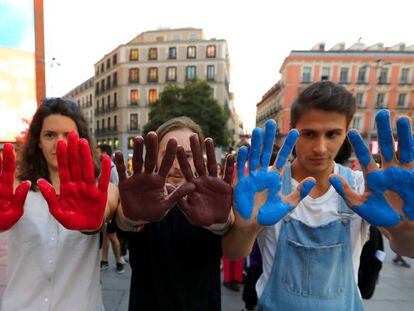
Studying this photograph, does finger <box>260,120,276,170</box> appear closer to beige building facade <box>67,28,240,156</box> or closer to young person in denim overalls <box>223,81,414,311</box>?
young person in denim overalls <box>223,81,414,311</box>

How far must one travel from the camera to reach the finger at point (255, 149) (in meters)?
0.91

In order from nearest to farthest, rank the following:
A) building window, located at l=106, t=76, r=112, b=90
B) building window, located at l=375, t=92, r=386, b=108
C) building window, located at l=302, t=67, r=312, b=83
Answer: building window, located at l=375, t=92, r=386, b=108, building window, located at l=302, t=67, r=312, b=83, building window, located at l=106, t=76, r=112, b=90

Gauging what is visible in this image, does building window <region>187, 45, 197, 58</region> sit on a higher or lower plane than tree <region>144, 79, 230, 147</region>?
higher

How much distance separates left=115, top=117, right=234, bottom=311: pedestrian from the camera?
2.83 feet

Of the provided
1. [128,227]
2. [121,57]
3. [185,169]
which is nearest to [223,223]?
[185,169]

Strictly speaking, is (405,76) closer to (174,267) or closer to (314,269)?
(314,269)

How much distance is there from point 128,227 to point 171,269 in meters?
0.28

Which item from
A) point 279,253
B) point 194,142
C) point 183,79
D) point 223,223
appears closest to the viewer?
point 194,142

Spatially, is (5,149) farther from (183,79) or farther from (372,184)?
(183,79)

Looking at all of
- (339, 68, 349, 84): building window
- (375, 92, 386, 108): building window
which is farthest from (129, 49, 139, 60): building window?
(375, 92, 386, 108): building window

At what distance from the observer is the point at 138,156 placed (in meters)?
0.81

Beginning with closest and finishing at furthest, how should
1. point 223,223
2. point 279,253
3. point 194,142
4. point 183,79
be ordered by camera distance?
1. point 194,142
2. point 223,223
3. point 279,253
4. point 183,79

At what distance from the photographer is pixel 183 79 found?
30.0m

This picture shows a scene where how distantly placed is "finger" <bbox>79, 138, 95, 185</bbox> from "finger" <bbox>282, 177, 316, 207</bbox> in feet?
2.39
